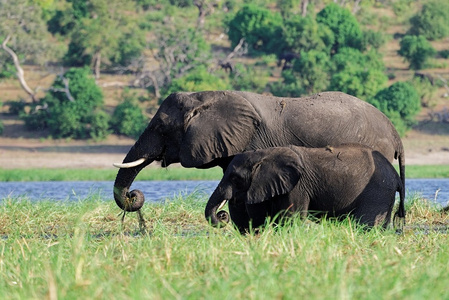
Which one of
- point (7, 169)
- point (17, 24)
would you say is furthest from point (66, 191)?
point (17, 24)

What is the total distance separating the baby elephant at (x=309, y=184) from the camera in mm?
7809

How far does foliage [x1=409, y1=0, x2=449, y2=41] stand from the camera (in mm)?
44031

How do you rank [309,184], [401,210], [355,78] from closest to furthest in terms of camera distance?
[309,184]
[401,210]
[355,78]

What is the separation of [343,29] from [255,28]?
3.98 meters

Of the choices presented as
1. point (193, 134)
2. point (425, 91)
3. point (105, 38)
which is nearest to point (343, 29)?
point (425, 91)

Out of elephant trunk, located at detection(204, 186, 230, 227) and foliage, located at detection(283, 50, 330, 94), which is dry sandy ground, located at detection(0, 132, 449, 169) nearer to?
foliage, located at detection(283, 50, 330, 94)

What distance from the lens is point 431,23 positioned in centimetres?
4397

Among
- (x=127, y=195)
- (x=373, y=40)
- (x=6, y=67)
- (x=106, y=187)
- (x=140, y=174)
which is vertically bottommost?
(x=6, y=67)

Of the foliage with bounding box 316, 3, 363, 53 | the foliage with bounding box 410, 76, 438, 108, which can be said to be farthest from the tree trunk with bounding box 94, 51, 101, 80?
the foliage with bounding box 410, 76, 438, 108

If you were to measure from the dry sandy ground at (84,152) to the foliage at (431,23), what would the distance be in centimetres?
1438

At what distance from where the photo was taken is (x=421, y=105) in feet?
115

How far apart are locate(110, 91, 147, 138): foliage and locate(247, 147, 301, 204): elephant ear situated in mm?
21750

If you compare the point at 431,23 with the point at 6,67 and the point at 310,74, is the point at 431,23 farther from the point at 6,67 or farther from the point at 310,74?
the point at 6,67

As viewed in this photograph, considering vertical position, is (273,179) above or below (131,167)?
above
